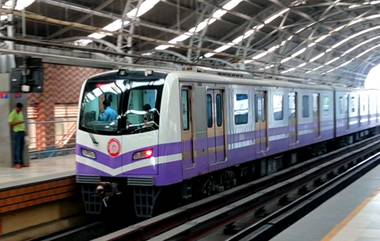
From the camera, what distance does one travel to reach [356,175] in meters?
15.1

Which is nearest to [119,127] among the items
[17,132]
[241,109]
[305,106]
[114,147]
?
[114,147]

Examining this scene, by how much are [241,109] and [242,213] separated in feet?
10.7

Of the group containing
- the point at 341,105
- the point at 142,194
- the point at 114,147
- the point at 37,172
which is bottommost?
the point at 142,194

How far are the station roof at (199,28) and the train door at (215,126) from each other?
139 inches

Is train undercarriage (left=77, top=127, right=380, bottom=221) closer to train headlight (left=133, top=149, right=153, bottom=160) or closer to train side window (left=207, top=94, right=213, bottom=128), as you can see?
train headlight (left=133, top=149, right=153, bottom=160)

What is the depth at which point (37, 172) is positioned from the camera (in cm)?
1114

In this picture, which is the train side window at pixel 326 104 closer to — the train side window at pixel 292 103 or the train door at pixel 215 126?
the train side window at pixel 292 103

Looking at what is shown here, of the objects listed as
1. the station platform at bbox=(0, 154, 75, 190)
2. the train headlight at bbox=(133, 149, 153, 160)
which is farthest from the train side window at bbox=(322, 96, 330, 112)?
the train headlight at bbox=(133, 149, 153, 160)

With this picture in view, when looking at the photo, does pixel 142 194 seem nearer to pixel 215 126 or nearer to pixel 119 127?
pixel 119 127

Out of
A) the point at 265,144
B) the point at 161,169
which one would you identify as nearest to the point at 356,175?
the point at 265,144

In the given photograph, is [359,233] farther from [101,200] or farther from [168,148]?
[101,200]

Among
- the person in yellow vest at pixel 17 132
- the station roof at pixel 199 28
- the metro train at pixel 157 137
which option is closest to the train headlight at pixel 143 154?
the metro train at pixel 157 137

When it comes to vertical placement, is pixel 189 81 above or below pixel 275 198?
above

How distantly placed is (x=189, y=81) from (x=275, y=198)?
3527mm
